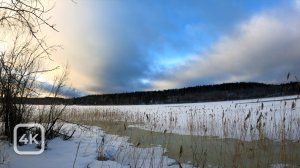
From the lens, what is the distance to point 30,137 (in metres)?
6.45

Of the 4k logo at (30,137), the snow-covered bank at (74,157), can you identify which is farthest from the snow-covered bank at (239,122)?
the 4k logo at (30,137)

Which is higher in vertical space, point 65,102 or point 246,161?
point 65,102

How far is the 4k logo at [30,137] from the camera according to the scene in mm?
5767

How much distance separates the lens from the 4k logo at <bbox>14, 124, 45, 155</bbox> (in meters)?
5.77

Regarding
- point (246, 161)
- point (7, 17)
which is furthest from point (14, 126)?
point (246, 161)

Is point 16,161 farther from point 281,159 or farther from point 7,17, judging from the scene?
point 281,159

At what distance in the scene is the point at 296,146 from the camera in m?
7.82

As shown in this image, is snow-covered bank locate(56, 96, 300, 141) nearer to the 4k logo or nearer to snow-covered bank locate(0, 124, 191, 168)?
snow-covered bank locate(0, 124, 191, 168)

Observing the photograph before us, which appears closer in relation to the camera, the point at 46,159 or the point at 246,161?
the point at 46,159

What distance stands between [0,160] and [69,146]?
212 cm

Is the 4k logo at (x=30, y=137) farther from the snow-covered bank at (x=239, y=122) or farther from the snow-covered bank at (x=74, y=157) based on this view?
the snow-covered bank at (x=239, y=122)

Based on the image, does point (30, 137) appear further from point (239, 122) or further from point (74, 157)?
point (239, 122)

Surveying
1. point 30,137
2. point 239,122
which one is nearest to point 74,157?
point 30,137

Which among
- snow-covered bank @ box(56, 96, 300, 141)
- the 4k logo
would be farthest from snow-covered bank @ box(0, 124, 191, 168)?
snow-covered bank @ box(56, 96, 300, 141)
